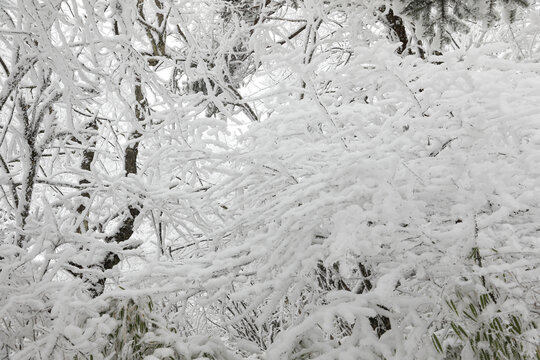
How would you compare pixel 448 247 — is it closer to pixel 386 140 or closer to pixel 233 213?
pixel 386 140

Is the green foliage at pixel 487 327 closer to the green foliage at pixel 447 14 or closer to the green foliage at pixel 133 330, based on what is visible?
the green foliage at pixel 133 330

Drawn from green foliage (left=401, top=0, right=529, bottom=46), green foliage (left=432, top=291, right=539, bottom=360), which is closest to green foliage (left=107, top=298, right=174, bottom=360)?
green foliage (left=432, top=291, right=539, bottom=360)

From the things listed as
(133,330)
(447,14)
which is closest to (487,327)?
(133,330)

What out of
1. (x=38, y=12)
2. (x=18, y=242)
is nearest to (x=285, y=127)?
(x=38, y=12)

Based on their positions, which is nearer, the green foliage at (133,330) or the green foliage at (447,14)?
the green foliage at (133,330)

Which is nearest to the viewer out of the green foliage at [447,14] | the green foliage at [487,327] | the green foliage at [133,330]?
the green foliage at [487,327]

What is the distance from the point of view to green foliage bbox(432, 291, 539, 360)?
1.66 metres

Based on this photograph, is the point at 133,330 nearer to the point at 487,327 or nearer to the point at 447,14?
the point at 487,327

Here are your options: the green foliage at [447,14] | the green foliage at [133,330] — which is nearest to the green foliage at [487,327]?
the green foliage at [133,330]

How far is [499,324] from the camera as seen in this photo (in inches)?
65.3

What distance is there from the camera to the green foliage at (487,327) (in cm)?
166

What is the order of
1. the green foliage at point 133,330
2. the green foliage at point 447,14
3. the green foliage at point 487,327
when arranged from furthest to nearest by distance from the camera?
the green foliage at point 447,14
the green foliage at point 133,330
the green foliage at point 487,327

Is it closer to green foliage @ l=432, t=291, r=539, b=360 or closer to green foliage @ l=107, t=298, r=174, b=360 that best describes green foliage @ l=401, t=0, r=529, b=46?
green foliage @ l=432, t=291, r=539, b=360

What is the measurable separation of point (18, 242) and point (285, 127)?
2134mm
